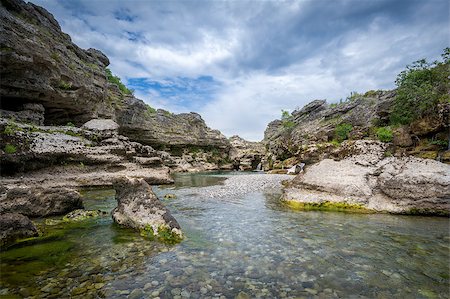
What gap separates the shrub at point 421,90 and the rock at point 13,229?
30.3m

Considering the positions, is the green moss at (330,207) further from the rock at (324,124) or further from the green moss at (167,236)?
the rock at (324,124)

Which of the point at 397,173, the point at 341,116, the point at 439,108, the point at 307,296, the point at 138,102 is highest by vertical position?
the point at 138,102

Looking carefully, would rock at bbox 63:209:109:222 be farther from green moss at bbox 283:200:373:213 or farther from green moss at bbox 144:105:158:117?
green moss at bbox 144:105:158:117

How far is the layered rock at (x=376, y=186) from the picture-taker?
12.0 metres

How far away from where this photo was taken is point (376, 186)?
13812 mm

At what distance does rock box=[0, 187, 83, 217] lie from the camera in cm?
985

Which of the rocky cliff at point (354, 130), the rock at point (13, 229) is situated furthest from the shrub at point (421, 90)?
the rock at point (13, 229)

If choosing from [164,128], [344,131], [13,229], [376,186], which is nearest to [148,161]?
[13,229]

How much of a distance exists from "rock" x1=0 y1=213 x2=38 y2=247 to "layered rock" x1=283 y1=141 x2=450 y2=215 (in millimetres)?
12674

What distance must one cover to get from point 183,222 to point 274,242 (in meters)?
4.56

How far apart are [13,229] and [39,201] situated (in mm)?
3446

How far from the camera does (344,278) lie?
5.84m

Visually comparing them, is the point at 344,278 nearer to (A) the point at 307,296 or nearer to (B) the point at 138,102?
(A) the point at 307,296

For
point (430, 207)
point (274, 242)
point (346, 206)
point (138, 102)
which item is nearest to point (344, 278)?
point (274, 242)
